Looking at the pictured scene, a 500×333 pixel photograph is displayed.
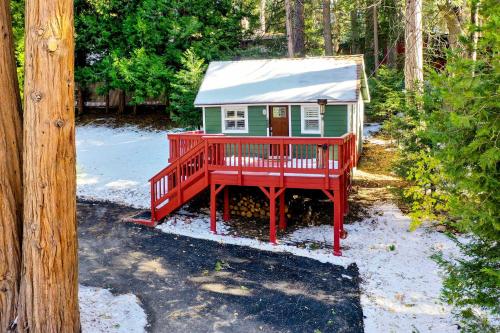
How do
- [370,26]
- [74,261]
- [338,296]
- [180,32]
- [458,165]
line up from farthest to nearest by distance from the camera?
[370,26] → [180,32] → [338,296] → [74,261] → [458,165]

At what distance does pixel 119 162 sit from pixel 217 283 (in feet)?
36.7

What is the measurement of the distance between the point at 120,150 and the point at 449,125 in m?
17.2

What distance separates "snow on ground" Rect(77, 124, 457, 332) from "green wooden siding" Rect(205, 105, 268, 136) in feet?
10.6

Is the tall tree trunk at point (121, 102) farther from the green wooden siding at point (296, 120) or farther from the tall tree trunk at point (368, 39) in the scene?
the tall tree trunk at point (368, 39)

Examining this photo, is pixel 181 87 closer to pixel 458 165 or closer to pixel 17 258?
pixel 17 258

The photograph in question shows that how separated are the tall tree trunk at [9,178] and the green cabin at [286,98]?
8432mm

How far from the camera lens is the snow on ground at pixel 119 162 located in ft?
50.1

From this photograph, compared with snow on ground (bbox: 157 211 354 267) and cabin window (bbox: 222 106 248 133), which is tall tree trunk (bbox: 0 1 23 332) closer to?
snow on ground (bbox: 157 211 354 267)

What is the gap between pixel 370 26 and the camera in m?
28.3

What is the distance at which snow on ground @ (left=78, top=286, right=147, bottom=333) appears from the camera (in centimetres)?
650

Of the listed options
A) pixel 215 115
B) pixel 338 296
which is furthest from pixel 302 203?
pixel 338 296

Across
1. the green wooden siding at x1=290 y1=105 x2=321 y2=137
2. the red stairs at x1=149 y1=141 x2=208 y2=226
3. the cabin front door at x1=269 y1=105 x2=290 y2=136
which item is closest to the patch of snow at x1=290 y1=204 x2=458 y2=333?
the red stairs at x1=149 y1=141 x2=208 y2=226

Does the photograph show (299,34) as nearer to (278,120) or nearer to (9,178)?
(278,120)

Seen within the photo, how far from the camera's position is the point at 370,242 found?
10992 millimetres
